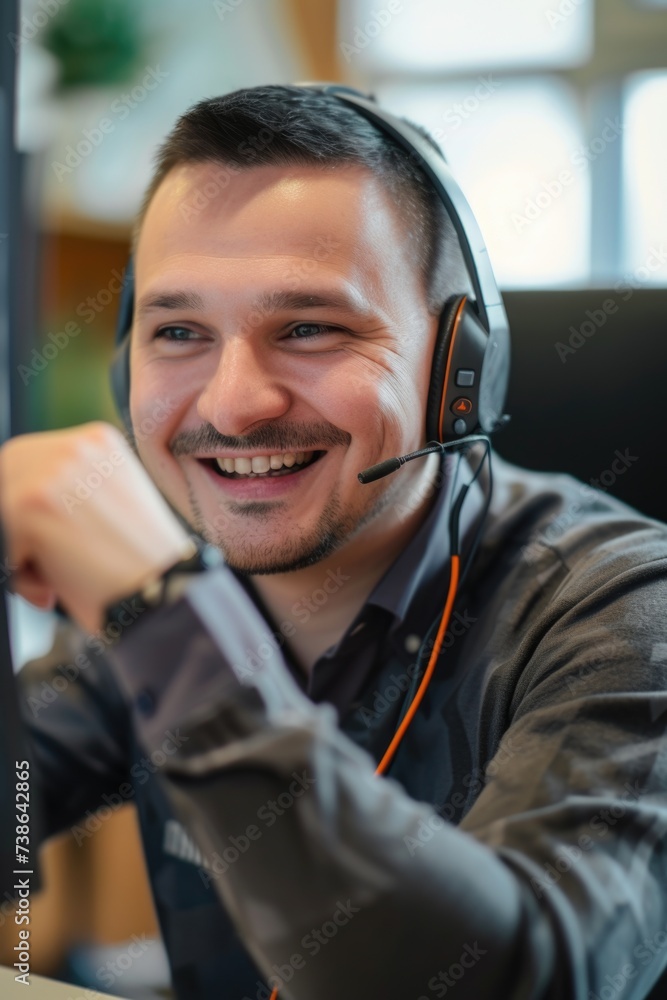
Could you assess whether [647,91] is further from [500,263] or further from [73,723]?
[73,723]

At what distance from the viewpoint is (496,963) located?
20.1 inches

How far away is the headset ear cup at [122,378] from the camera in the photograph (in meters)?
0.98

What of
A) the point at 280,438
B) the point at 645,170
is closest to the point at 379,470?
the point at 280,438

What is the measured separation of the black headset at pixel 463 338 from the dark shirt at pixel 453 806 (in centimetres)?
18

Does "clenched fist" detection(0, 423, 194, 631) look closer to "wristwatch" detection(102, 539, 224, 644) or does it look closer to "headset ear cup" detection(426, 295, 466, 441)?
"wristwatch" detection(102, 539, 224, 644)
